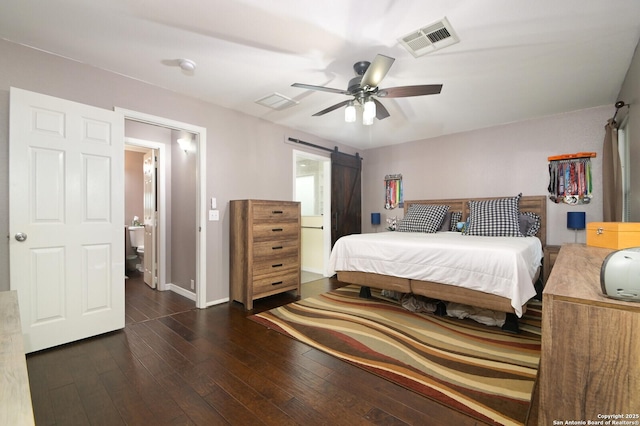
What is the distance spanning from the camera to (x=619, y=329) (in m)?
0.63

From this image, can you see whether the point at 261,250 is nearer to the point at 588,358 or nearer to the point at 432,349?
the point at 432,349

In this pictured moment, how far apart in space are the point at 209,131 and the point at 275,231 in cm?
142

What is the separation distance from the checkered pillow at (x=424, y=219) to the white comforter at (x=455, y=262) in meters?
1.22

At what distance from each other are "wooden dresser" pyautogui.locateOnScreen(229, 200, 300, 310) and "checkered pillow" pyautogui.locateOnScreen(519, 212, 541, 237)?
2.96 meters

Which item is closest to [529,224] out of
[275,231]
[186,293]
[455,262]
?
[455,262]

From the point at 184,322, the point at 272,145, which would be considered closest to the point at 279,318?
the point at 184,322

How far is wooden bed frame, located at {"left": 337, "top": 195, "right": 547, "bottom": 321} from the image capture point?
89.8 inches

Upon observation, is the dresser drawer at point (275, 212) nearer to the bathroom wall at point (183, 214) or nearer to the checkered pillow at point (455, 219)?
the bathroom wall at point (183, 214)

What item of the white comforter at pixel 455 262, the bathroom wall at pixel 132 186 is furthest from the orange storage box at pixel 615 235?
the bathroom wall at pixel 132 186

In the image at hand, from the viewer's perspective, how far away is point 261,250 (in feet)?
10.6

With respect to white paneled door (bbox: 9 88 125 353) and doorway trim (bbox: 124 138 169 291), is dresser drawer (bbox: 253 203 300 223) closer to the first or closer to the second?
white paneled door (bbox: 9 88 125 353)

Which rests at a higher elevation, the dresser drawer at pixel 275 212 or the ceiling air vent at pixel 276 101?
the ceiling air vent at pixel 276 101

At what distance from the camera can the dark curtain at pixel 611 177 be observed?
2877mm

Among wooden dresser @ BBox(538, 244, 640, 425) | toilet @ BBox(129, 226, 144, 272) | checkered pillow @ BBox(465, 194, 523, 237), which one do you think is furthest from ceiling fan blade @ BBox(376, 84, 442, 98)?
toilet @ BBox(129, 226, 144, 272)
